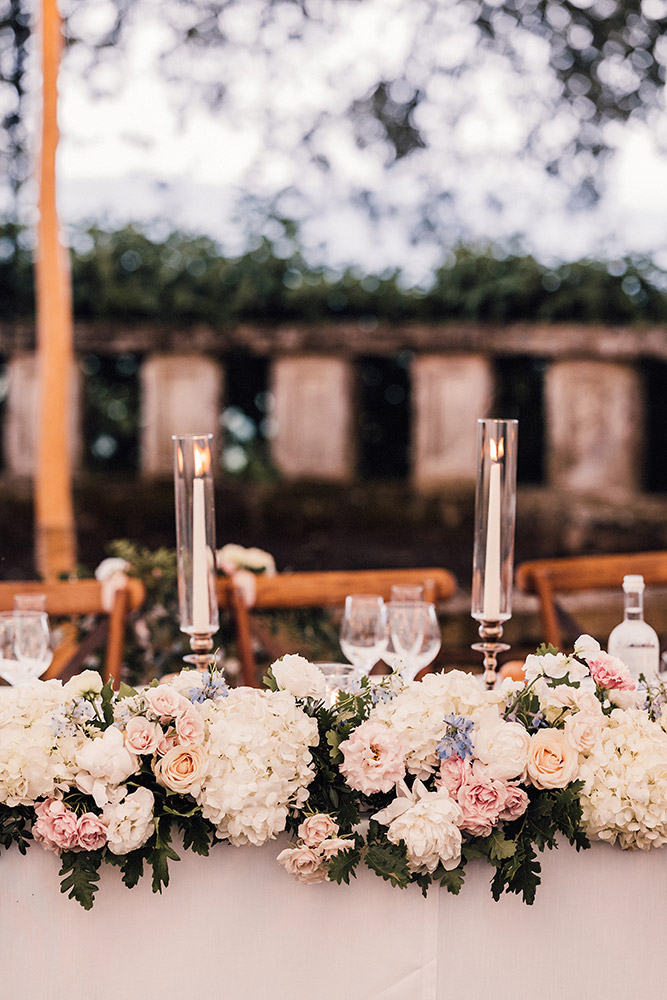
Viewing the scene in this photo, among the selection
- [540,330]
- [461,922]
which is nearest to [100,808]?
[461,922]

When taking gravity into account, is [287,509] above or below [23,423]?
below

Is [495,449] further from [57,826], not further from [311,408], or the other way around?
[311,408]

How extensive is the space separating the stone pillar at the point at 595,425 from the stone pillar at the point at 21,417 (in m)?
1.93

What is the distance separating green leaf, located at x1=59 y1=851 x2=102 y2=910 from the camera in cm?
104

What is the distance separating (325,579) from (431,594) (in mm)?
230

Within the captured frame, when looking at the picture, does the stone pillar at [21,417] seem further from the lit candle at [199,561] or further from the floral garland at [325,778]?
the floral garland at [325,778]

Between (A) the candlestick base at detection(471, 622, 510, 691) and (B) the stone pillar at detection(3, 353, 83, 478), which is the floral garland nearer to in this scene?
(A) the candlestick base at detection(471, 622, 510, 691)

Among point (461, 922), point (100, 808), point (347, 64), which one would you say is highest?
point (347, 64)

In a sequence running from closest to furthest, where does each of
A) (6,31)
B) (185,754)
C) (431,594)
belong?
1. (185,754)
2. (431,594)
3. (6,31)

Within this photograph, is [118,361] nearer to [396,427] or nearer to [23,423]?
[23,423]

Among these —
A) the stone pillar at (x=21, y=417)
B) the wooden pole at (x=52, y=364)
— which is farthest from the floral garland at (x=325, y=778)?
the stone pillar at (x=21, y=417)

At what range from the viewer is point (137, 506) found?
15.2 feet

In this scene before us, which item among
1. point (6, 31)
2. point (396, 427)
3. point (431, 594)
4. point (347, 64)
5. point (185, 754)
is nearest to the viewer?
point (185, 754)

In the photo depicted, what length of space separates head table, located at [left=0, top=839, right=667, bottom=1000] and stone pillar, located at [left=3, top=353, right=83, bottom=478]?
3.61 m
